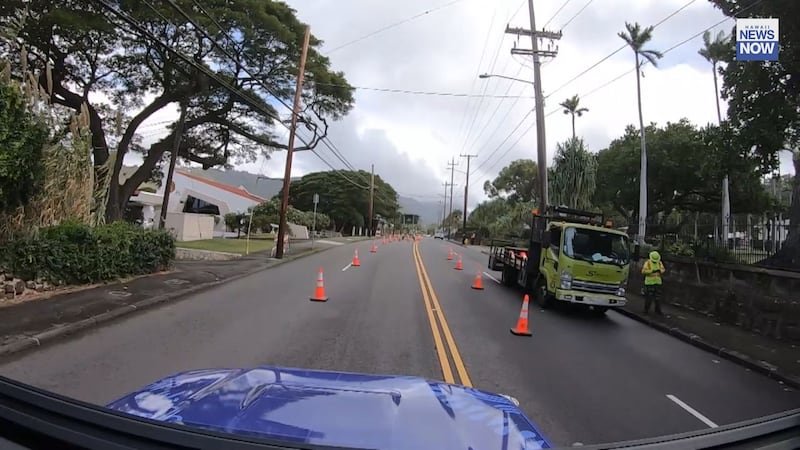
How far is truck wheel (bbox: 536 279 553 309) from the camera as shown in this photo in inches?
553

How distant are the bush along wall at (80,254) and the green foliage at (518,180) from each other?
65.9m

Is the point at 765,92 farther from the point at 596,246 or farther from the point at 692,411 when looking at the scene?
the point at 692,411

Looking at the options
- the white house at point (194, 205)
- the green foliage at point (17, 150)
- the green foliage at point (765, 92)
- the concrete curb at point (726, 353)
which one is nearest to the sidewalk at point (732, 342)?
the concrete curb at point (726, 353)

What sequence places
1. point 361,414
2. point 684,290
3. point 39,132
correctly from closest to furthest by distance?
point 361,414 → point 39,132 → point 684,290

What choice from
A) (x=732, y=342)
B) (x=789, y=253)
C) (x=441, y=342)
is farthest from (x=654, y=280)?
(x=441, y=342)

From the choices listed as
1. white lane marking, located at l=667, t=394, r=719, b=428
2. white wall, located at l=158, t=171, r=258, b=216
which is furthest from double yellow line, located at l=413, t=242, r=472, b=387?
white wall, located at l=158, t=171, r=258, b=216

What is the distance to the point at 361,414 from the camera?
8.77 feet

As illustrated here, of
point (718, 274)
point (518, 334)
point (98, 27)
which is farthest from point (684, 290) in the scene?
point (98, 27)

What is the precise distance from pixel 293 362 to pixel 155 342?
94.1 inches

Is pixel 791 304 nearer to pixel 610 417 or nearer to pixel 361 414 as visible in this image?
pixel 610 417

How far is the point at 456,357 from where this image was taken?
7891 mm

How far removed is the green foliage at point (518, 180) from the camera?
78331 mm

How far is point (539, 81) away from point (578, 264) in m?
14.1

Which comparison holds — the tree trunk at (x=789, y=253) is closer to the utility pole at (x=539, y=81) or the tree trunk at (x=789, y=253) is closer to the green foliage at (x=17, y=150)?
the utility pole at (x=539, y=81)
